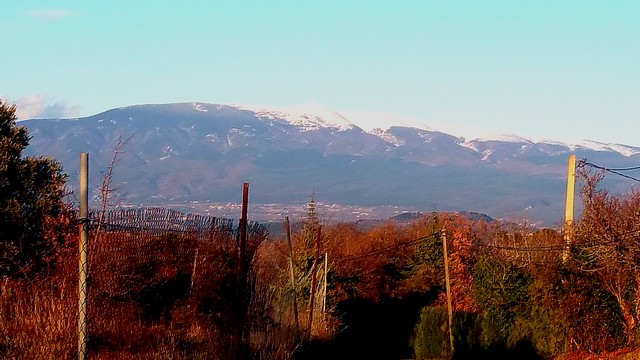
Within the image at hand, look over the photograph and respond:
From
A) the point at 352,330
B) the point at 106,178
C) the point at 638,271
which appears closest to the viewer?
the point at 106,178

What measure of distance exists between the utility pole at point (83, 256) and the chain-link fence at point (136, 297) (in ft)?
1.31

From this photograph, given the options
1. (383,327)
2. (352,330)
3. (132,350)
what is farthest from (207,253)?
(383,327)

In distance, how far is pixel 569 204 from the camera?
31.6 m

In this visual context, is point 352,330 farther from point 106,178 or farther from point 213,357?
point 213,357

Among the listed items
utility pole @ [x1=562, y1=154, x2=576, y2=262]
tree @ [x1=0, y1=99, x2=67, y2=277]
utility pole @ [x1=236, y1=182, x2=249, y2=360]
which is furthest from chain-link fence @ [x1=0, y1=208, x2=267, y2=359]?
utility pole @ [x1=562, y1=154, x2=576, y2=262]

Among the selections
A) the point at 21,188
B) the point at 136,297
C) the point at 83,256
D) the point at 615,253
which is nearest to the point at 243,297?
the point at 136,297

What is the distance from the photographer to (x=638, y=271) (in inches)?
1244

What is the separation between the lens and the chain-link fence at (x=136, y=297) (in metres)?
8.40

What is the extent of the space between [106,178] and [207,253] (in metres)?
6.67

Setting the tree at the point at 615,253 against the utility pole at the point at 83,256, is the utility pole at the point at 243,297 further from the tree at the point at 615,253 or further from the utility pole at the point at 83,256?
the tree at the point at 615,253

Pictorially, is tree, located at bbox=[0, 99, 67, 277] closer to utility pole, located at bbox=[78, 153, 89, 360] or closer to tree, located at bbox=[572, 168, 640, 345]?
utility pole, located at bbox=[78, 153, 89, 360]

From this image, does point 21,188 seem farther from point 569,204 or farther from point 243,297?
point 569,204

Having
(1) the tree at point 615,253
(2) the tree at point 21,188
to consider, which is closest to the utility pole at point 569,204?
(1) the tree at point 615,253

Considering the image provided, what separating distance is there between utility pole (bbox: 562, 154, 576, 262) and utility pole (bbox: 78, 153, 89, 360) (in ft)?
82.0
